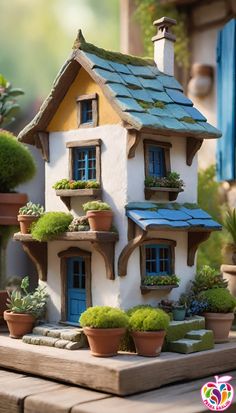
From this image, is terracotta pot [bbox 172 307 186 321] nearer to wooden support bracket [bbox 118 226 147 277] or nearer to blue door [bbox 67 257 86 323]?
wooden support bracket [bbox 118 226 147 277]

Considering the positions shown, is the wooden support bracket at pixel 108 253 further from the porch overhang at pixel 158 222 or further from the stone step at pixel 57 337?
the stone step at pixel 57 337

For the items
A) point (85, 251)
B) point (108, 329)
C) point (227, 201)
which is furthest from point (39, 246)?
point (227, 201)

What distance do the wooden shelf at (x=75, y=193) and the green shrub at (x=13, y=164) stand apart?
4.51 feet

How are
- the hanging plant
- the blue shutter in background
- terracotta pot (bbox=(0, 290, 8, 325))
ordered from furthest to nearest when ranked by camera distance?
the hanging plant, the blue shutter in background, terracotta pot (bbox=(0, 290, 8, 325))

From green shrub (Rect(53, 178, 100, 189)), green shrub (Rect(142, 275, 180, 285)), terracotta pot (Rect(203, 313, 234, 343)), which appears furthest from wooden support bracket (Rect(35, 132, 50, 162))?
terracotta pot (Rect(203, 313, 234, 343))

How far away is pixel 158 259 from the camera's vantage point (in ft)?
20.8

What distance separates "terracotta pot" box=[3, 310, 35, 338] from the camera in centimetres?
633

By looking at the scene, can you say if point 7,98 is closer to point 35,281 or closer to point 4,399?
point 35,281

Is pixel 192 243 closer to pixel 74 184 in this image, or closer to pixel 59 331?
pixel 74 184

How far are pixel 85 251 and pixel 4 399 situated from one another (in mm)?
1634

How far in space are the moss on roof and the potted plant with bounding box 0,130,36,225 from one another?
1.72m

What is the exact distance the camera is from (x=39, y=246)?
262 inches

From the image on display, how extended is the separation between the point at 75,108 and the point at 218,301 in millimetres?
2331

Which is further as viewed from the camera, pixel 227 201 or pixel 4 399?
pixel 227 201
